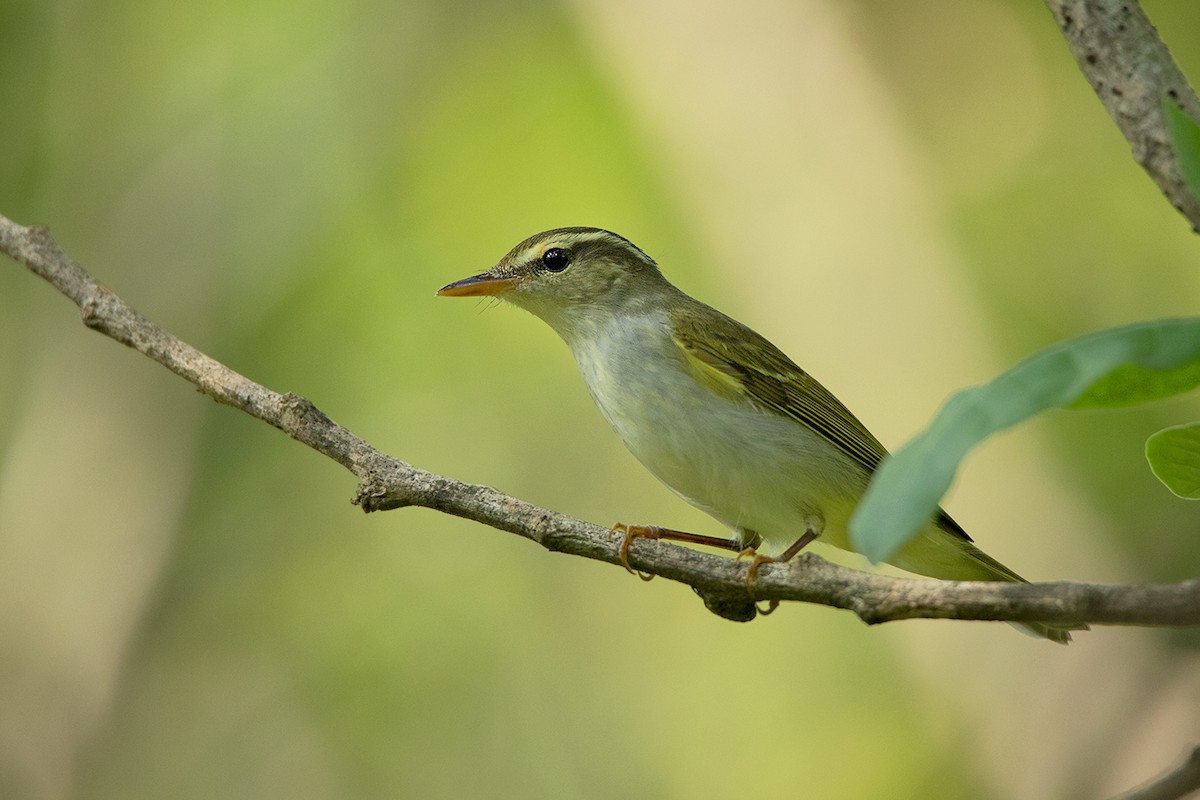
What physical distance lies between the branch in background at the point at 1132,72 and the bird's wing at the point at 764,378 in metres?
2.06

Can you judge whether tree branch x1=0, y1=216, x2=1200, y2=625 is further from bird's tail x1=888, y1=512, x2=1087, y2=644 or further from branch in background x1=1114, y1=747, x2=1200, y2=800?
bird's tail x1=888, y1=512, x2=1087, y2=644

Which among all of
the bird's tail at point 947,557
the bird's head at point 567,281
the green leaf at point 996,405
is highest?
the bird's head at point 567,281

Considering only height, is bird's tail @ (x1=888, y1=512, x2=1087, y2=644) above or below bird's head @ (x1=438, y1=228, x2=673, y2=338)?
below

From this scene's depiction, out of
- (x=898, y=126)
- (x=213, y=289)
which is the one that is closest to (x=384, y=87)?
(x=213, y=289)

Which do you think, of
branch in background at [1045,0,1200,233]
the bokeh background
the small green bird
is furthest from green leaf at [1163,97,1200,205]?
the bokeh background

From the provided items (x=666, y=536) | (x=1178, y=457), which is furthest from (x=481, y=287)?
(x=1178, y=457)

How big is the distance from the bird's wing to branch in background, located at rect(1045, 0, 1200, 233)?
2.06m

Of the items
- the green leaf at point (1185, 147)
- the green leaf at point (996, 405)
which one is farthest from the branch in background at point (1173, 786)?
the green leaf at point (1185, 147)

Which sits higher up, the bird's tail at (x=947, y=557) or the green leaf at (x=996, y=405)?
the green leaf at (x=996, y=405)

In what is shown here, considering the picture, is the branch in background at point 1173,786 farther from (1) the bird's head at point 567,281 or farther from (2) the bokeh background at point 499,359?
(2) the bokeh background at point 499,359

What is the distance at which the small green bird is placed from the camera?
3631 mm

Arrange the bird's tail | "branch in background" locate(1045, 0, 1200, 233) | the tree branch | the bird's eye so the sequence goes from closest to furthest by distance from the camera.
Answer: the tree branch < "branch in background" locate(1045, 0, 1200, 233) < the bird's tail < the bird's eye

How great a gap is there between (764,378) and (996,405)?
272 cm

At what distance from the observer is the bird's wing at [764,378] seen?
3871mm
